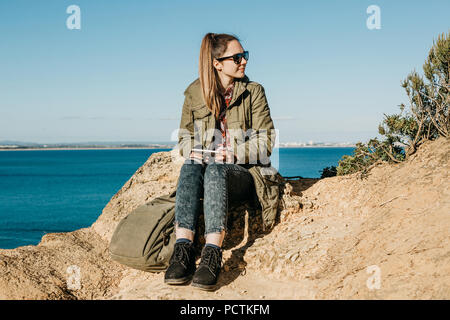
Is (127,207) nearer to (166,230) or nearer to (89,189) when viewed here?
(166,230)

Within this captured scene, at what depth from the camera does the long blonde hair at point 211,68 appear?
4410 mm

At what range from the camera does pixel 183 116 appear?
15.4 feet

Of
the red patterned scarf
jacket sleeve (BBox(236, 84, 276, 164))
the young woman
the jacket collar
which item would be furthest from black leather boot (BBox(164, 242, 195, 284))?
the jacket collar

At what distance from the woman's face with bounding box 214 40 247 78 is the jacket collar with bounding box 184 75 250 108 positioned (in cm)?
9

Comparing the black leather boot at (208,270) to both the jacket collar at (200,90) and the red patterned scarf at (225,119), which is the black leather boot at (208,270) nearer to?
the red patterned scarf at (225,119)

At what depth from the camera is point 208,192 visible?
3850 millimetres

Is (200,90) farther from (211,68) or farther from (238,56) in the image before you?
(238,56)

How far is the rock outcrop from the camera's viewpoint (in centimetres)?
328

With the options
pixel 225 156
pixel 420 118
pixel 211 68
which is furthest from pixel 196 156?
pixel 420 118

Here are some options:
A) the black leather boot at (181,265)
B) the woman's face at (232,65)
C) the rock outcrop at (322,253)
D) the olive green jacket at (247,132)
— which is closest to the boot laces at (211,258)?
the black leather boot at (181,265)

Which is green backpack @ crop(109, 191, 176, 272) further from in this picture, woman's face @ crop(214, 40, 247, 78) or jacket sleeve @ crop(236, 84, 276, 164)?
woman's face @ crop(214, 40, 247, 78)

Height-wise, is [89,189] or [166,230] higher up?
[166,230]
